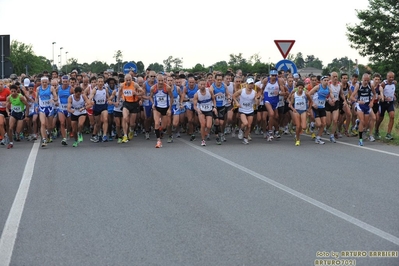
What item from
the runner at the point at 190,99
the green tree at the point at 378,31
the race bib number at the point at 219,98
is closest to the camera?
the race bib number at the point at 219,98

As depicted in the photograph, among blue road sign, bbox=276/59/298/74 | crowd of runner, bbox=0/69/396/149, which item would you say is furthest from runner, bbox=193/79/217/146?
blue road sign, bbox=276/59/298/74

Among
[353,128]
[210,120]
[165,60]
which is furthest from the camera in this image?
[165,60]

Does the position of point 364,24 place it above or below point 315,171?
above

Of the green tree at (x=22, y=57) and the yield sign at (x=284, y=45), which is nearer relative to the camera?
the yield sign at (x=284, y=45)

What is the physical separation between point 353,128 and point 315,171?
9.40 m

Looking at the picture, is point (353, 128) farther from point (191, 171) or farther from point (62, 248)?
point (62, 248)

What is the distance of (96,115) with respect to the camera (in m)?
19.4

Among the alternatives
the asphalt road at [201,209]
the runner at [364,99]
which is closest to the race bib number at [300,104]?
the runner at [364,99]

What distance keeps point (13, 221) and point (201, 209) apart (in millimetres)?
2330

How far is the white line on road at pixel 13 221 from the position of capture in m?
6.57

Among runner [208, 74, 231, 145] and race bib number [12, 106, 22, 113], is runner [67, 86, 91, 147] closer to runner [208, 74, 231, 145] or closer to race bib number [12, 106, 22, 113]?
race bib number [12, 106, 22, 113]

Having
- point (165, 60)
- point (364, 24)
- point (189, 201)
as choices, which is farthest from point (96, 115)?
point (165, 60)

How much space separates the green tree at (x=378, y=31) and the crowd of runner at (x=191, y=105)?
106 feet

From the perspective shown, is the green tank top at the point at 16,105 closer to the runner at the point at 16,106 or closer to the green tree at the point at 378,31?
the runner at the point at 16,106
